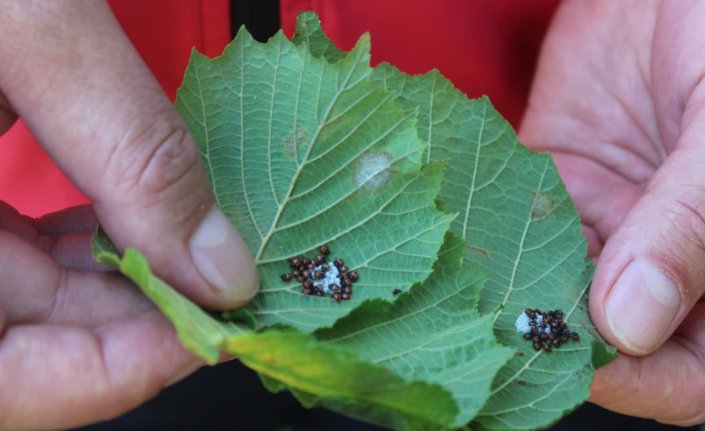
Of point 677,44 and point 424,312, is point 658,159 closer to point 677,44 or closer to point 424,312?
point 677,44

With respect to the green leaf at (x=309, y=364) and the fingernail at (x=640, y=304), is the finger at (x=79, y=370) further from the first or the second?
the fingernail at (x=640, y=304)

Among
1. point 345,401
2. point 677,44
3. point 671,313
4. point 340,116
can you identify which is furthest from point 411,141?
point 677,44

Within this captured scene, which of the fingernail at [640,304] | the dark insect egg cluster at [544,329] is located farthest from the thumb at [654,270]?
the dark insect egg cluster at [544,329]

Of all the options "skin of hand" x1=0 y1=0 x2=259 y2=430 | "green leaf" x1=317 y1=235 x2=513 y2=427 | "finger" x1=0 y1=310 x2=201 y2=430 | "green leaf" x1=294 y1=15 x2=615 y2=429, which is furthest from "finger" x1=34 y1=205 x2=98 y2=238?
"green leaf" x1=317 y1=235 x2=513 y2=427

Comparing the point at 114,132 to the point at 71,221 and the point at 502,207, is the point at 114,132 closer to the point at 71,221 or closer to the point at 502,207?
the point at 71,221

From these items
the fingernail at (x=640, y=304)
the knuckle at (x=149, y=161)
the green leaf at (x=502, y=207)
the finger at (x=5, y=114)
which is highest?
the finger at (x=5, y=114)

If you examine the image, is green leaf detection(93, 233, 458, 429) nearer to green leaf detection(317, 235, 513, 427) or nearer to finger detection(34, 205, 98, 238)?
green leaf detection(317, 235, 513, 427)
